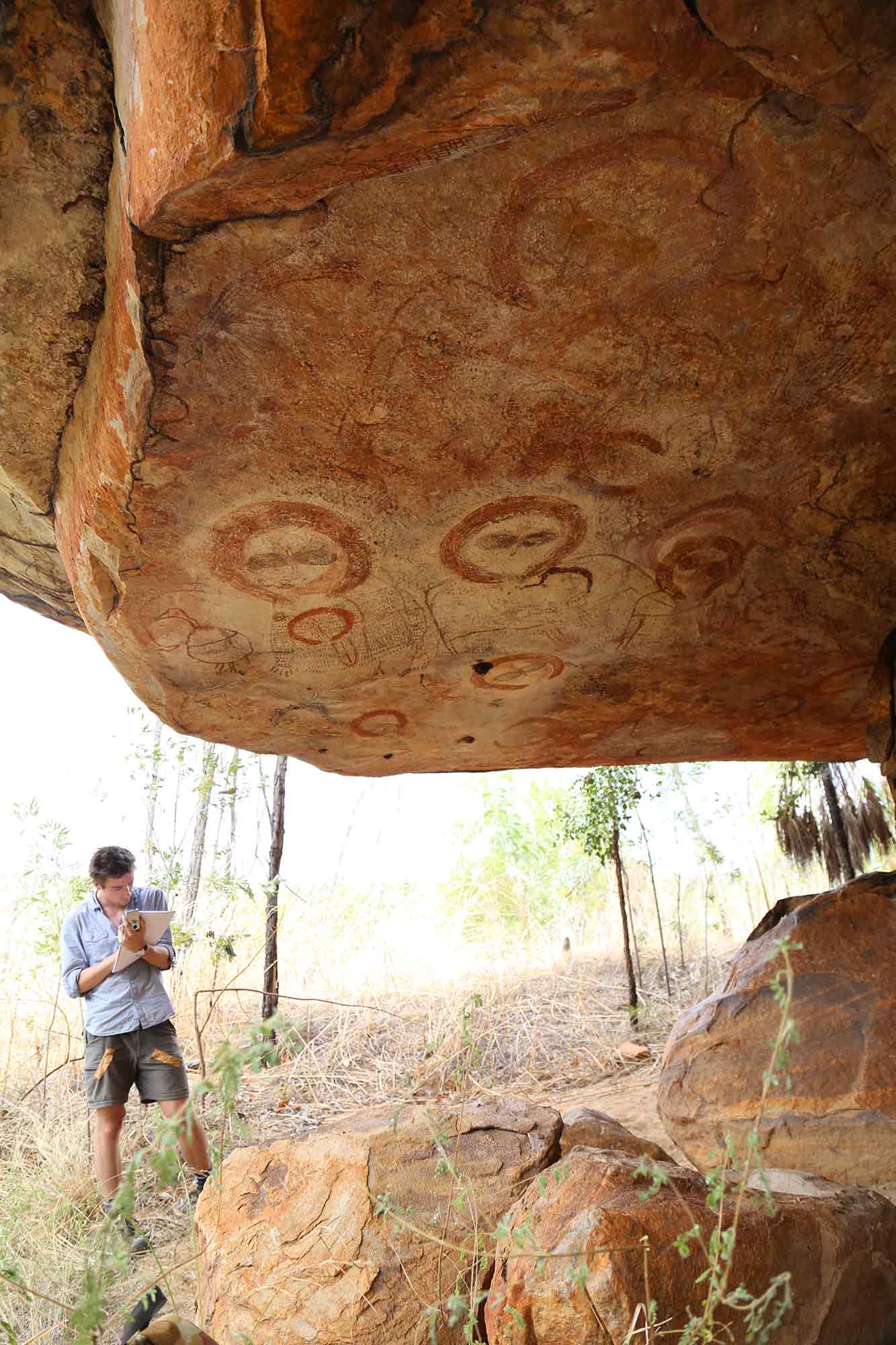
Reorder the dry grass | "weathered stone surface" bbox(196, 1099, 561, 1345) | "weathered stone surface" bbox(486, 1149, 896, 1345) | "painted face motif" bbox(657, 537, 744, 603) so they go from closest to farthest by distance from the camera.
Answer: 1. "weathered stone surface" bbox(486, 1149, 896, 1345)
2. "weathered stone surface" bbox(196, 1099, 561, 1345)
3. "painted face motif" bbox(657, 537, 744, 603)
4. the dry grass

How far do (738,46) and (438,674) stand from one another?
81.2 inches

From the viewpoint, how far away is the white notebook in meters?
3.14

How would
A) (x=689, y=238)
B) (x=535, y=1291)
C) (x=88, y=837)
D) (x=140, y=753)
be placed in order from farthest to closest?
(x=88, y=837) < (x=140, y=753) < (x=689, y=238) < (x=535, y=1291)

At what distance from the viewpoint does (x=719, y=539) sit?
241 centimetres

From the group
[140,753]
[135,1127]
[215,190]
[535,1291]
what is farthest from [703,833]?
[215,190]

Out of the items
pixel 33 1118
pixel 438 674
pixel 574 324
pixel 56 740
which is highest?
pixel 56 740

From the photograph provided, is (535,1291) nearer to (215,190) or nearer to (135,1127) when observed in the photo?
(215,190)

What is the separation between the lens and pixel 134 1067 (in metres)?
3.20

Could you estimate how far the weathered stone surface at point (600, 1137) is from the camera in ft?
8.48

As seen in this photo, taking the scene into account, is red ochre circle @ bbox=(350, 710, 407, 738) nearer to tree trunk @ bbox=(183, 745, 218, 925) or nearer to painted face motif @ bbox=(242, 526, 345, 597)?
painted face motif @ bbox=(242, 526, 345, 597)

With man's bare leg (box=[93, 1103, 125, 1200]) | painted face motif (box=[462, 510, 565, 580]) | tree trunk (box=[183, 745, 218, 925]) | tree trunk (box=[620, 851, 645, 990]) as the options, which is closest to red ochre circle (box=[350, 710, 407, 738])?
painted face motif (box=[462, 510, 565, 580])

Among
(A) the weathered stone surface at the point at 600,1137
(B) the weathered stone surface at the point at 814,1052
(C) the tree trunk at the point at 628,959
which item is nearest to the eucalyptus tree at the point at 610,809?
(C) the tree trunk at the point at 628,959

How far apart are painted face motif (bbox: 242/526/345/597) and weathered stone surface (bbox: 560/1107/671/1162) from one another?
179 cm

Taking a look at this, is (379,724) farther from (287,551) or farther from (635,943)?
(635,943)
